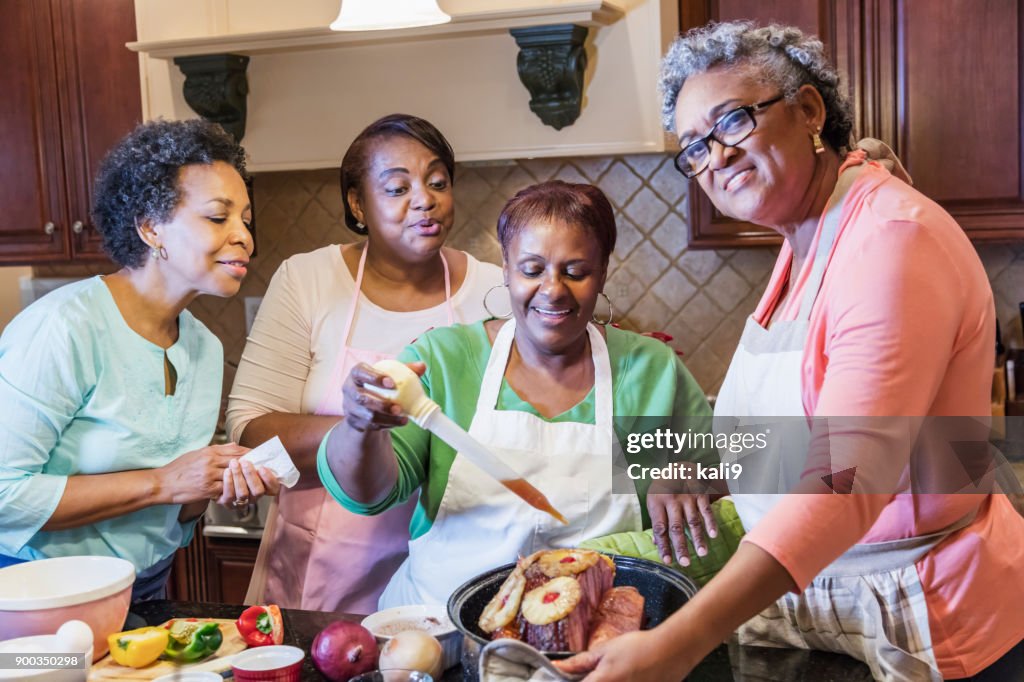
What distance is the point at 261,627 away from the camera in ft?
4.35

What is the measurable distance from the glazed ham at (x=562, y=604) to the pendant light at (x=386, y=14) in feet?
4.36

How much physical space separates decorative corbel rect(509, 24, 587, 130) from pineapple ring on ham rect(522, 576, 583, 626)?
1606 millimetres

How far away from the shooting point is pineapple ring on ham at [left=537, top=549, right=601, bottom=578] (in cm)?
112

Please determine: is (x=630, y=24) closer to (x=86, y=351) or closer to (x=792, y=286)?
(x=792, y=286)

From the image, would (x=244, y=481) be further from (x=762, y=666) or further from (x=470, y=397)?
(x=762, y=666)

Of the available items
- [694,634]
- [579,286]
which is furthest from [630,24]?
[694,634]

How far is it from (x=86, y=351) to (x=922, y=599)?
1250 millimetres

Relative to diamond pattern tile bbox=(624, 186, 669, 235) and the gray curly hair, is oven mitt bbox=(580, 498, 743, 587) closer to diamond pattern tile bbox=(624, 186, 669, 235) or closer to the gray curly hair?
the gray curly hair

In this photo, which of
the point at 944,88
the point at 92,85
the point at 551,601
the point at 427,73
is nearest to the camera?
the point at 551,601

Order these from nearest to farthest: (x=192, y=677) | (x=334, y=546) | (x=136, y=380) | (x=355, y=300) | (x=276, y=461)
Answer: (x=192, y=677), (x=276, y=461), (x=136, y=380), (x=334, y=546), (x=355, y=300)

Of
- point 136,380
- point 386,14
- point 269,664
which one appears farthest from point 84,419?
point 386,14

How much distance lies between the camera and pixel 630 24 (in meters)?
2.47

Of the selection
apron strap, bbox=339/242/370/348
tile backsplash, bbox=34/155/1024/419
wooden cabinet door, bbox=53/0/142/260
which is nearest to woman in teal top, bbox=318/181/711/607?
apron strap, bbox=339/242/370/348

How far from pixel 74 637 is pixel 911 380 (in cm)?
94
